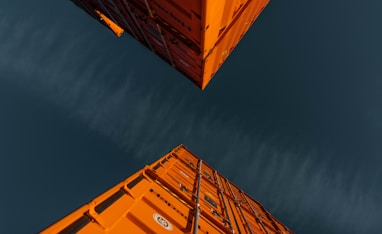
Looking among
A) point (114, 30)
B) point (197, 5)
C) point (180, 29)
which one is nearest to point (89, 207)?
point (197, 5)

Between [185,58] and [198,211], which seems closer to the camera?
[198,211]

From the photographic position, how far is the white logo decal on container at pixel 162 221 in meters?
3.44

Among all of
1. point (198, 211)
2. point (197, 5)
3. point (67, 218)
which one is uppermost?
point (197, 5)

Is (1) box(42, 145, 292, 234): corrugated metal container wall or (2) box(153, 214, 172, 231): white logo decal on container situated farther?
(2) box(153, 214, 172, 231): white logo decal on container

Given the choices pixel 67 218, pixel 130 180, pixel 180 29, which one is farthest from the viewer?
pixel 180 29

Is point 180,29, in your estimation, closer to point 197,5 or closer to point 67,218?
point 197,5

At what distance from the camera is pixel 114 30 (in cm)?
1769

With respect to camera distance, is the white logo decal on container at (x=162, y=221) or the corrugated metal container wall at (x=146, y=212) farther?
the white logo decal on container at (x=162, y=221)

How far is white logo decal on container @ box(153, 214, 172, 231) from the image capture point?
3437mm

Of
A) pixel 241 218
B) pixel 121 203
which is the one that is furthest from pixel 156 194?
pixel 241 218

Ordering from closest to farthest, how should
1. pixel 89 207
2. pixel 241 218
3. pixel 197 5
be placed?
pixel 89 207 → pixel 197 5 → pixel 241 218

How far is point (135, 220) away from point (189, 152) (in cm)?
745

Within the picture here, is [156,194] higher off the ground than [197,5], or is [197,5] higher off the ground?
[197,5]

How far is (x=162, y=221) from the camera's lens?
11.6 feet
